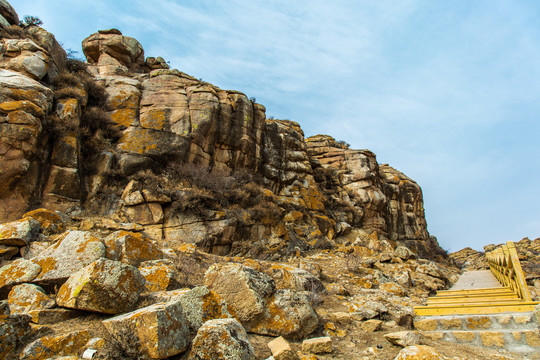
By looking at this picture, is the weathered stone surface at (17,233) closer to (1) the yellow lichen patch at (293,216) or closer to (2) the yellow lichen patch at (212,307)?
(2) the yellow lichen patch at (212,307)

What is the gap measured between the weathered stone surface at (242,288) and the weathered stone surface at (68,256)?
1.73m

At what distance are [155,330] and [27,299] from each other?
6.69 feet

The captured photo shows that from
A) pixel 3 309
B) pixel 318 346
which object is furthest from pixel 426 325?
pixel 3 309

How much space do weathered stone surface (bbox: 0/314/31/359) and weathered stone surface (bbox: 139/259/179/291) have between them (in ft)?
5.02

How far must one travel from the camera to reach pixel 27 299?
383 cm

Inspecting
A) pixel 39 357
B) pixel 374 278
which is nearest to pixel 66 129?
pixel 39 357

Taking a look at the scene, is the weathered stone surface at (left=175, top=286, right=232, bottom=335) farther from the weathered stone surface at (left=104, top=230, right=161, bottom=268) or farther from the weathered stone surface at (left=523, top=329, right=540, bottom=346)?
the weathered stone surface at (left=523, top=329, right=540, bottom=346)

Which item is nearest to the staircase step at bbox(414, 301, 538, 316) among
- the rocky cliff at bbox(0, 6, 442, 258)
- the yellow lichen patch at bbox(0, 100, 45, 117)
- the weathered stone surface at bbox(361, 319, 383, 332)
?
the weathered stone surface at bbox(361, 319, 383, 332)

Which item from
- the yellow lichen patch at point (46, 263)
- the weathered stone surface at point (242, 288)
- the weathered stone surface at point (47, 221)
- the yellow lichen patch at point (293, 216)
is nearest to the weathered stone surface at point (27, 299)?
the yellow lichen patch at point (46, 263)

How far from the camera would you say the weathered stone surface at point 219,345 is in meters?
2.92

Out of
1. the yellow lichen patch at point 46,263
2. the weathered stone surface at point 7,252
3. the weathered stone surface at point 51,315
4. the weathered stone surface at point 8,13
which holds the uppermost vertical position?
the weathered stone surface at point 8,13

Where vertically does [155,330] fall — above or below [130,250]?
below

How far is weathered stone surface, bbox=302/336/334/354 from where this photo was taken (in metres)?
4.07

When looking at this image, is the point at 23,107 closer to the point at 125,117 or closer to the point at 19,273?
the point at 125,117
